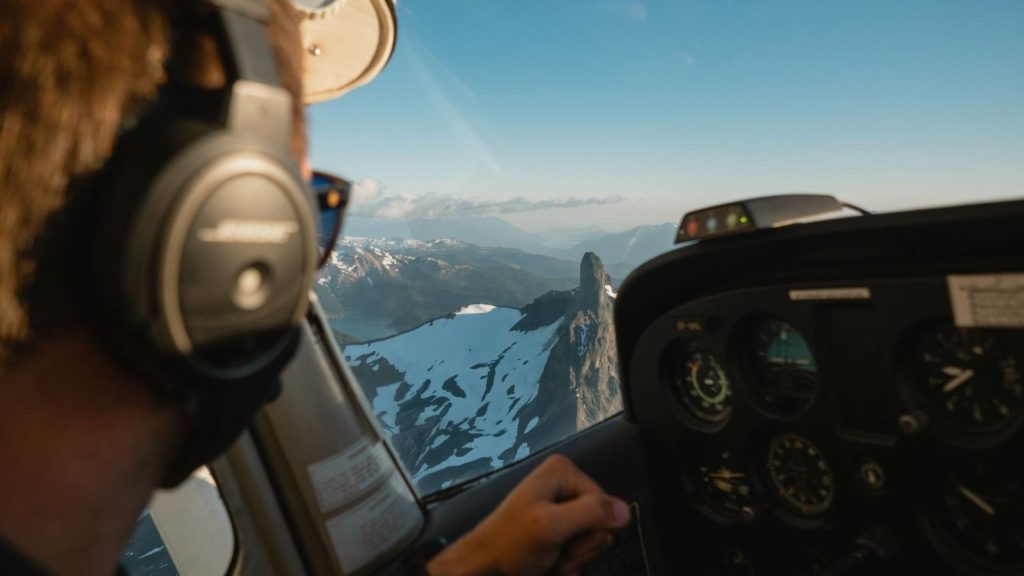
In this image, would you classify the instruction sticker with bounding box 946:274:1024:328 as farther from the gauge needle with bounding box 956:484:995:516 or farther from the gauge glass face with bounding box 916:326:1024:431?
the gauge needle with bounding box 956:484:995:516

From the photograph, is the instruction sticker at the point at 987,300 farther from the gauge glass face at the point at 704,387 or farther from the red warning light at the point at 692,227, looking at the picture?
the gauge glass face at the point at 704,387

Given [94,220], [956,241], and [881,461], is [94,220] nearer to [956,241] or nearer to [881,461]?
[956,241]

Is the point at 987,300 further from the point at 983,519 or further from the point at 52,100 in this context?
the point at 52,100

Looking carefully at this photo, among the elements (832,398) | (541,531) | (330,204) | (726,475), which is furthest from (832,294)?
(330,204)

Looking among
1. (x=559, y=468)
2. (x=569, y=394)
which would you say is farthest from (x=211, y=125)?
(x=569, y=394)

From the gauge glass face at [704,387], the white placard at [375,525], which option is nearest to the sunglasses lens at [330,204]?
the white placard at [375,525]
